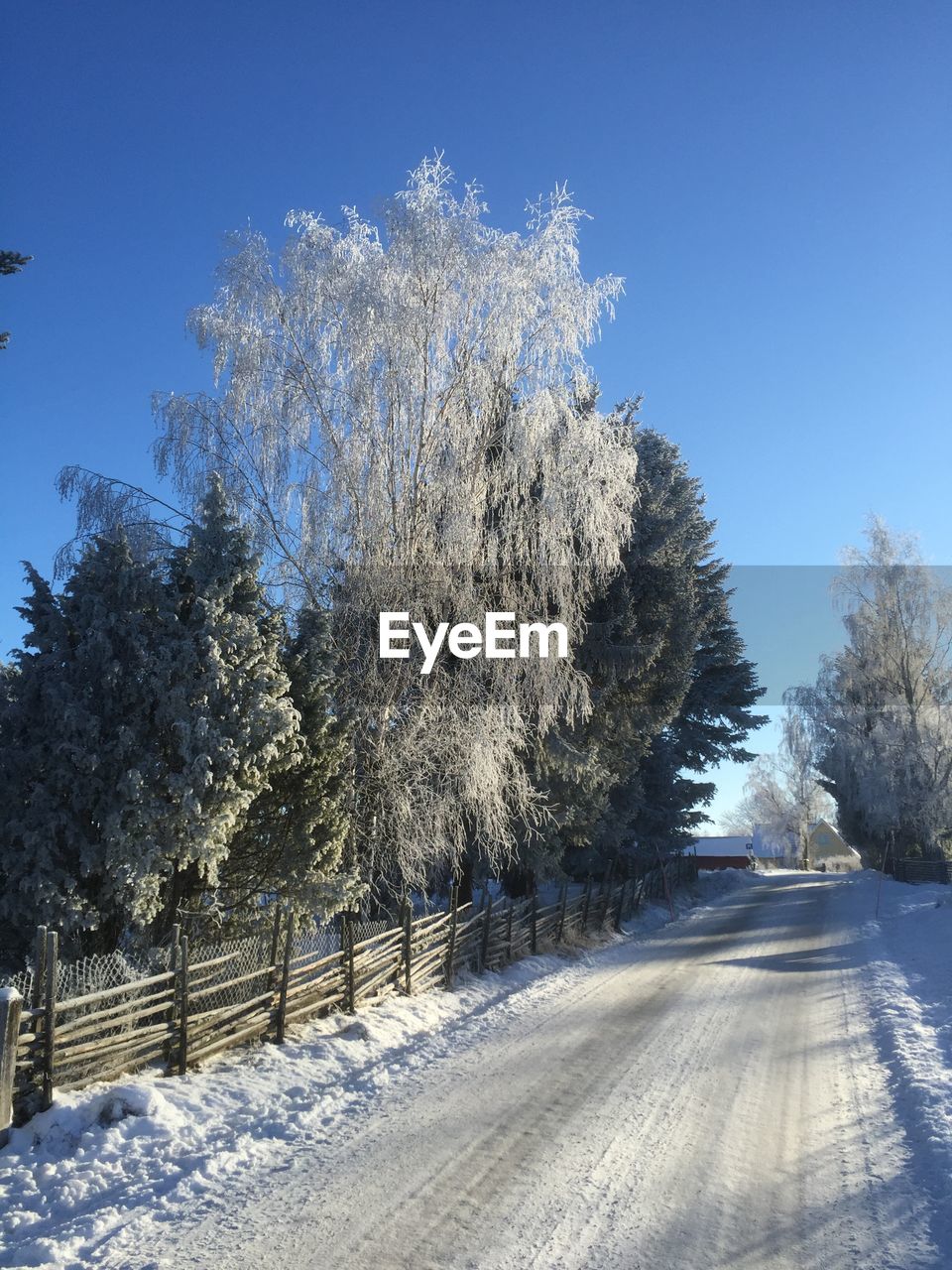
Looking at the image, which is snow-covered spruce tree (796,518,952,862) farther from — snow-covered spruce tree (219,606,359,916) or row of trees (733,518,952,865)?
snow-covered spruce tree (219,606,359,916)

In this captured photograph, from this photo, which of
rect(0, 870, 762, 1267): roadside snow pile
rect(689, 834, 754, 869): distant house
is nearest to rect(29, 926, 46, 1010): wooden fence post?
rect(0, 870, 762, 1267): roadside snow pile

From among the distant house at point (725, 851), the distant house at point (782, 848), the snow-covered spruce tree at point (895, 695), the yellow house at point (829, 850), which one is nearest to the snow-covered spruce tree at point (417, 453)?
the snow-covered spruce tree at point (895, 695)

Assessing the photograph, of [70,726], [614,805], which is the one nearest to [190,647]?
[70,726]

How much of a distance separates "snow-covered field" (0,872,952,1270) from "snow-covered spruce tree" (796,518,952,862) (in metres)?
26.8

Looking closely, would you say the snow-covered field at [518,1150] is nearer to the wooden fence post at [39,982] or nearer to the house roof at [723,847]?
the wooden fence post at [39,982]

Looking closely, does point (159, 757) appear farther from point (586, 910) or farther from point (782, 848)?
point (782, 848)

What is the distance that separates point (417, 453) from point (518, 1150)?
994 centimetres

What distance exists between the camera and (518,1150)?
6.38 meters

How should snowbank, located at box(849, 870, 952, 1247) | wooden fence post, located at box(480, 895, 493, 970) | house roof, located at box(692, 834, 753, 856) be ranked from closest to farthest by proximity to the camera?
snowbank, located at box(849, 870, 952, 1247), wooden fence post, located at box(480, 895, 493, 970), house roof, located at box(692, 834, 753, 856)

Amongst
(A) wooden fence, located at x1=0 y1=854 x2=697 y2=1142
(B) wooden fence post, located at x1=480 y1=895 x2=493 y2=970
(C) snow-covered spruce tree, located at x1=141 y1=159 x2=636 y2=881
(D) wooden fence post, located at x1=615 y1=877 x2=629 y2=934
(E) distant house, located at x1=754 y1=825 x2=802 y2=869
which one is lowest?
(E) distant house, located at x1=754 y1=825 x2=802 y2=869

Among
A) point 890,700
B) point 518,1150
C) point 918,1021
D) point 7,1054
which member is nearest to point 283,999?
point 7,1054

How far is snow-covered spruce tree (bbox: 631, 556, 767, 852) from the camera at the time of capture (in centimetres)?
2767

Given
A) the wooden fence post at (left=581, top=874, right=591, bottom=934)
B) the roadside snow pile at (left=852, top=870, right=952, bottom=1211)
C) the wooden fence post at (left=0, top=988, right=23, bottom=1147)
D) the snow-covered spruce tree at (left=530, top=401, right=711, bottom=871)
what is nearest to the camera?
the wooden fence post at (left=0, top=988, right=23, bottom=1147)

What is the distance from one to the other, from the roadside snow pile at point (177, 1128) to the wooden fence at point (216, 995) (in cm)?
22
